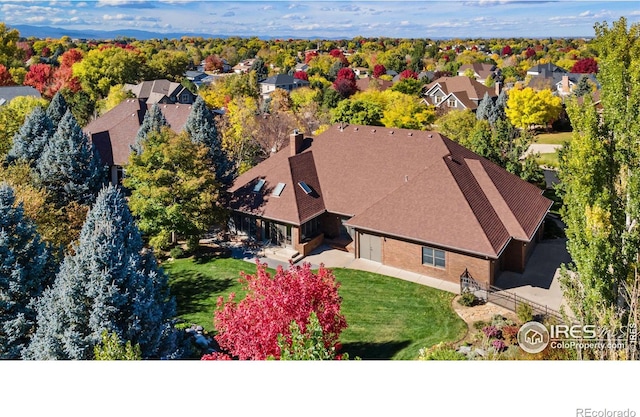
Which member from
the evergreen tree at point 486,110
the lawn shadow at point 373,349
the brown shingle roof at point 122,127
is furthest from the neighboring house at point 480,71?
the lawn shadow at point 373,349

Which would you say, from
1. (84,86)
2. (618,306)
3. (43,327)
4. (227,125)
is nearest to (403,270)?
(618,306)

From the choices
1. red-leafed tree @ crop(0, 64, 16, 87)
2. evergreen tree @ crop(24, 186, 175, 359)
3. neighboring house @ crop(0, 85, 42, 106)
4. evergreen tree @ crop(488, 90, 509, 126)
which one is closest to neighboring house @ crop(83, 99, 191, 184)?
evergreen tree @ crop(24, 186, 175, 359)

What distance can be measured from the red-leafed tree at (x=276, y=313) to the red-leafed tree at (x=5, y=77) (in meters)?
71.6

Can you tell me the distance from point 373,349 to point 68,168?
2019 centimetres

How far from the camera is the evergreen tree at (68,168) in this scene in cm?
2775

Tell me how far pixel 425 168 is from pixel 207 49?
6006 inches

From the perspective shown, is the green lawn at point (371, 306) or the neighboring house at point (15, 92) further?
the neighboring house at point (15, 92)

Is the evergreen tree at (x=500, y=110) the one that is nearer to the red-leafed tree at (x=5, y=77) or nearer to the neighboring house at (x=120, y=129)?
the neighboring house at (x=120, y=129)

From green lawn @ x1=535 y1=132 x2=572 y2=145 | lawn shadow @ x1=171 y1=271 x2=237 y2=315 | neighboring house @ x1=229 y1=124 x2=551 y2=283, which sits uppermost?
neighboring house @ x1=229 y1=124 x2=551 y2=283

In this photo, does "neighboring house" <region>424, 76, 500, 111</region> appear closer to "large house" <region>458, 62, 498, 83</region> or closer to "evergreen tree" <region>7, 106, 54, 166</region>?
"large house" <region>458, 62, 498, 83</region>

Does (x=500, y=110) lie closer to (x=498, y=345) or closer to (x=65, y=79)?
(x=498, y=345)

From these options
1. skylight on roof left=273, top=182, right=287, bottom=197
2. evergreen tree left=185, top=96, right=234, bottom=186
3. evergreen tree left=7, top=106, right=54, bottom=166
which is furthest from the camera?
evergreen tree left=185, top=96, right=234, bottom=186

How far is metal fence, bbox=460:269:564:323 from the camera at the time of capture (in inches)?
765

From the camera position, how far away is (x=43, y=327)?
1366 cm
